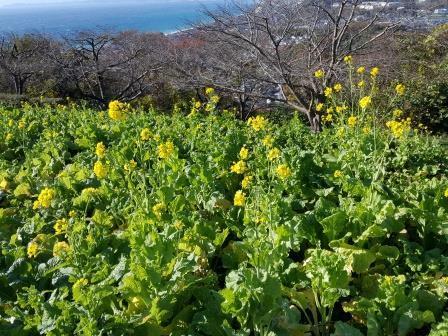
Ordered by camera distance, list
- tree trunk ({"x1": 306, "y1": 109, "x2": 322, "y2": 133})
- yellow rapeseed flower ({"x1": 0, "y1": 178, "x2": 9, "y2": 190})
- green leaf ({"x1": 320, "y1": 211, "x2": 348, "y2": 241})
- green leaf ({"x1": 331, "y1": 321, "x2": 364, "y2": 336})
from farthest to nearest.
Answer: tree trunk ({"x1": 306, "y1": 109, "x2": 322, "y2": 133}), yellow rapeseed flower ({"x1": 0, "y1": 178, "x2": 9, "y2": 190}), green leaf ({"x1": 320, "y1": 211, "x2": 348, "y2": 241}), green leaf ({"x1": 331, "y1": 321, "x2": 364, "y2": 336})

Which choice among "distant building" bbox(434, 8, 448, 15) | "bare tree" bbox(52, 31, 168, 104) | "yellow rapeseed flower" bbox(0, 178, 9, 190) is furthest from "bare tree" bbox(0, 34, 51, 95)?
"yellow rapeseed flower" bbox(0, 178, 9, 190)

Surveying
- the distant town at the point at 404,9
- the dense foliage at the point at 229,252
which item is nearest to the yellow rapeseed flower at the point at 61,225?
the dense foliage at the point at 229,252

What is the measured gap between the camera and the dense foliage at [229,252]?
2.12 m

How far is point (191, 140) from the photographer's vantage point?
16.3 feet

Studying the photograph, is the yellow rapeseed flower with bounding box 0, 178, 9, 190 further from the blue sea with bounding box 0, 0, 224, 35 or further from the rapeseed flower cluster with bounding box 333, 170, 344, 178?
the blue sea with bounding box 0, 0, 224, 35

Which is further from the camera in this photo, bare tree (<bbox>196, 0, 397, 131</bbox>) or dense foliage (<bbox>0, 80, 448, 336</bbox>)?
bare tree (<bbox>196, 0, 397, 131</bbox>)

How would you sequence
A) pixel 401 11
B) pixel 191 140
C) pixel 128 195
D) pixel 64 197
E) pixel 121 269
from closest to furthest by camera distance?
pixel 121 269 < pixel 128 195 < pixel 64 197 < pixel 191 140 < pixel 401 11

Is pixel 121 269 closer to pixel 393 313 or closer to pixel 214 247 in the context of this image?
pixel 214 247

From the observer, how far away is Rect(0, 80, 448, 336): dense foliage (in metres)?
2.12

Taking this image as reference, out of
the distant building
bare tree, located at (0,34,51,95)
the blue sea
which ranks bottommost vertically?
bare tree, located at (0,34,51,95)

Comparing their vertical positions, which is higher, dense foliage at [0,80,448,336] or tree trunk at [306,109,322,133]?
dense foliage at [0,80,448,336]

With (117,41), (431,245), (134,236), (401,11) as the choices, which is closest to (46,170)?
(134,236)

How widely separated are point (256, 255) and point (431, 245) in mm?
1184

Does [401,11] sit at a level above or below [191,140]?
above
